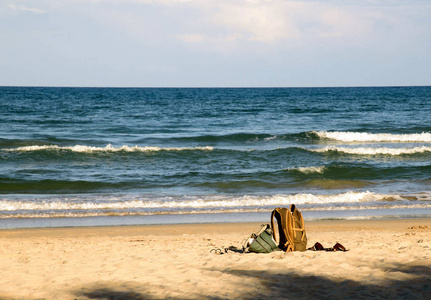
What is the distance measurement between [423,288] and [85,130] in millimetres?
24845

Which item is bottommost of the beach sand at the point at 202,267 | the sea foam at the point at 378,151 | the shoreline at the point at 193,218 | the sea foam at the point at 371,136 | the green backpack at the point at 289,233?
the shoreline at the point at 193,218

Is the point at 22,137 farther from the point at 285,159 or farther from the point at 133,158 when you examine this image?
the point at 285,159

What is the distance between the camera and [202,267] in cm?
594

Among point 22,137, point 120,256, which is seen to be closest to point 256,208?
point 120,256

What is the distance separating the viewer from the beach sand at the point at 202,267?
4.94 m

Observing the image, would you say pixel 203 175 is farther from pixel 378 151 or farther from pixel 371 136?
pixel 371 136

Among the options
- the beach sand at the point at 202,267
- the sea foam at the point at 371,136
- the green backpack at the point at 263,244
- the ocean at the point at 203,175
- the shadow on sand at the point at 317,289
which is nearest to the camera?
the shadow on sand at the point at 317,289

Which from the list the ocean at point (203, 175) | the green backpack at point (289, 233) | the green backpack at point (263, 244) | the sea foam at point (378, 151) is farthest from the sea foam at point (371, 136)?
the green backpack at point (263, 244)

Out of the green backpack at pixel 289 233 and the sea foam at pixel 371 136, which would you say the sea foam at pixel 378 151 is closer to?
the sea foam at pixel 371 136

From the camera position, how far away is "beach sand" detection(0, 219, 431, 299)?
494 centimetres

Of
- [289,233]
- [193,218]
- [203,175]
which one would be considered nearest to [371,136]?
[203,175]

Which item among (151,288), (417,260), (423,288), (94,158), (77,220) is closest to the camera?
(423,288)

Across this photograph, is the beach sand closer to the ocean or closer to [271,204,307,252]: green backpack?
[271,204,307,252]: green backpack

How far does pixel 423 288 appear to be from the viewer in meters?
4.76
